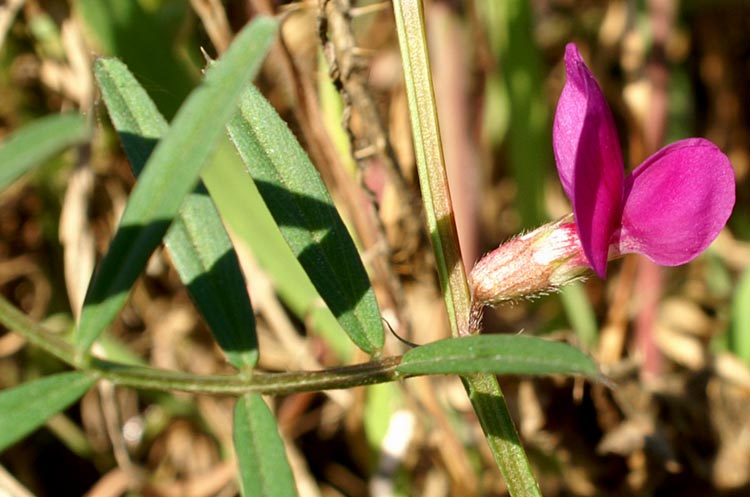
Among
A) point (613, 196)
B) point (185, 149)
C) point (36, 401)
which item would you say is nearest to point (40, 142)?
point (185, 149)

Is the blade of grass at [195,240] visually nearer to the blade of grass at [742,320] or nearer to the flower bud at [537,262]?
the flower bud at [537,262]

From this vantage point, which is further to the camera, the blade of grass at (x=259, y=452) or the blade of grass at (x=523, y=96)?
the blade of grass at (x=523, y=96)

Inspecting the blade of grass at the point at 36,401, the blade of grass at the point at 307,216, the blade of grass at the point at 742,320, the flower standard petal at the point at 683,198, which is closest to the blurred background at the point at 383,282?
the blade of grass at the point at 742,320

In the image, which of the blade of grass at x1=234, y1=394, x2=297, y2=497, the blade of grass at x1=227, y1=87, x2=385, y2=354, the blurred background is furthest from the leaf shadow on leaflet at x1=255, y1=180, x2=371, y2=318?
the blurred background

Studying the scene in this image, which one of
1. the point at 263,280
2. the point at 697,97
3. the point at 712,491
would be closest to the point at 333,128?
the point at 263,280

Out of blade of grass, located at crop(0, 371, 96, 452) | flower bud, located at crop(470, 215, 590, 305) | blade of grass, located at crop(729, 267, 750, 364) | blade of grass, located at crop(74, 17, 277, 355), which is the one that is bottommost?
blade of grass, located at crop(729, 267, 750, 364)

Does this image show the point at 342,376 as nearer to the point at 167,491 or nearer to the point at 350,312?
the point at 350,312

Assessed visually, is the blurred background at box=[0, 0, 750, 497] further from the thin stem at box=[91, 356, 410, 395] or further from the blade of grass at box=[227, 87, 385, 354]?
the thin stem at box=[91, 356, 410, 395]

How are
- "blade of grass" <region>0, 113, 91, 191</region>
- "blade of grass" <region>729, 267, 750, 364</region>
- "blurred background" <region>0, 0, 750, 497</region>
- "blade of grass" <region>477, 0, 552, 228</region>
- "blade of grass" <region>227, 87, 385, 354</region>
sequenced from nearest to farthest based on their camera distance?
"blade of grass" <region>0, 113, 91, 191</region>
"blade of grass" <region>227, 87, 385, 354</region>
"blurred background" <region>0, 0, 750, 497</region>
"blade of grass" <region>729, 267, 750, 364</region>
"blade of grass" <region>477, 0, 552, 228</region>

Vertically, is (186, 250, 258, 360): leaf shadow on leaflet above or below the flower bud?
above
